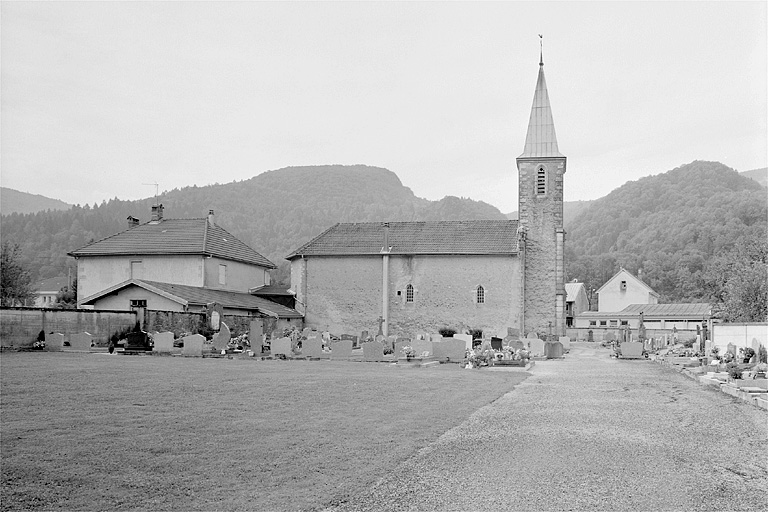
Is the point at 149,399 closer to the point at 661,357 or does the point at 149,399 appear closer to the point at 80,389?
the point at 80,389

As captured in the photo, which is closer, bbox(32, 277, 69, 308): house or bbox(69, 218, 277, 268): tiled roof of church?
bbox(69, 218, 277, 268): tiled roof of church

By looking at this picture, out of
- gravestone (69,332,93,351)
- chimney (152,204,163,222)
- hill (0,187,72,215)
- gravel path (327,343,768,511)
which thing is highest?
hill (0,187,72,215)

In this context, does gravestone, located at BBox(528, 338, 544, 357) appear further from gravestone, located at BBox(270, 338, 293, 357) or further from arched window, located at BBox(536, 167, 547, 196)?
arched window, located at BBox(536, 167, 547, 196)

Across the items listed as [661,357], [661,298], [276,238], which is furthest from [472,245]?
[276,238]

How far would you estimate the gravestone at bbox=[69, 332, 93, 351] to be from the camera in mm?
26391

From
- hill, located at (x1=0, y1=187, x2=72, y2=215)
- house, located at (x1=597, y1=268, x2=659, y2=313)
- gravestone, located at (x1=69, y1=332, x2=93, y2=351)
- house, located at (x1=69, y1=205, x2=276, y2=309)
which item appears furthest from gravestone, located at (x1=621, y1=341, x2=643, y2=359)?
hill, located at (x1=0, y1=187, x2=72, y2=215)

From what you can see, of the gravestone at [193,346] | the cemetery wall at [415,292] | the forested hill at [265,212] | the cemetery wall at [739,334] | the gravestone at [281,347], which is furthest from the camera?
the forested hill at [265,212]

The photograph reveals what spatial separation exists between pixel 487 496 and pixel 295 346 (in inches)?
901

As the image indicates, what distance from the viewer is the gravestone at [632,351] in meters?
33.5

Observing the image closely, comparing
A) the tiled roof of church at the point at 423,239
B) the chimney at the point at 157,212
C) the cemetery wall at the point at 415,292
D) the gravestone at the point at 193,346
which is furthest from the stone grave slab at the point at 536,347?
the chimney at the point at 157,212

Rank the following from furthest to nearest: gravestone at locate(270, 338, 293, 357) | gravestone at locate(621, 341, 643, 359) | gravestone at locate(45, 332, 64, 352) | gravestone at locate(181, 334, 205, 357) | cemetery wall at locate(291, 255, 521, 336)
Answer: cemetery wall at locate(291, 255, 521, 336) < gravestone at locate(621, 341, 643, 359) < gravestone at locate(270, 338, 293, 357) < gravestone at locate(181, 334, 205, 357) < gravestone at locate(45, 332, 64, 352)

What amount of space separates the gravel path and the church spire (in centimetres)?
3606

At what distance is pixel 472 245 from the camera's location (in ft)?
156

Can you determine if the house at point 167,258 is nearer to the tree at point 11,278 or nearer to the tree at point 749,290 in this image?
the tree at point 11,278
